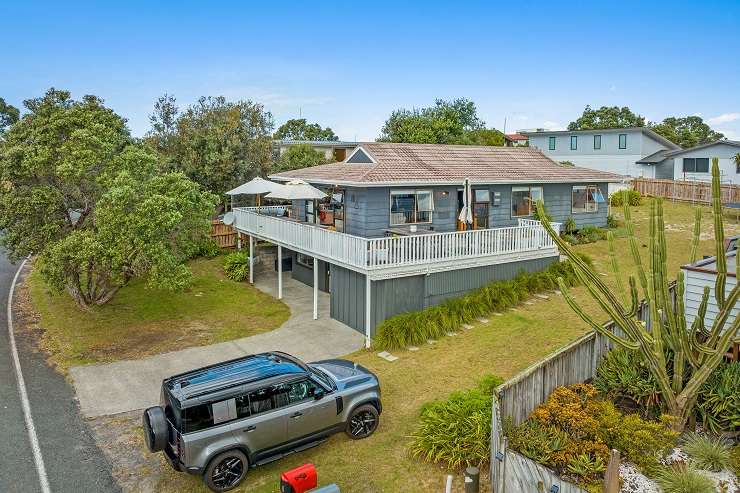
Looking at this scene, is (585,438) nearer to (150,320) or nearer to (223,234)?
(150,320)

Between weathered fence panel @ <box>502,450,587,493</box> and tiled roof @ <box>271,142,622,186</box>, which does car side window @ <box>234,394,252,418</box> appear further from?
tiled roof @ <box>271,142,622,186</box>

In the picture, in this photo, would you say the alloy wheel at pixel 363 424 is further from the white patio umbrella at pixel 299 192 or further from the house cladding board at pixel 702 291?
the white patio umbrella at pixel 299 192

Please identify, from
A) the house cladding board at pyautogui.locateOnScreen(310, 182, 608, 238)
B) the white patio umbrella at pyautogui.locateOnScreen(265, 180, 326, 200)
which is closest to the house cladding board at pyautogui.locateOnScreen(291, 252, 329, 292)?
the house cladding board at pyautogui.locateOnScreen(310, 182, 608, 238)

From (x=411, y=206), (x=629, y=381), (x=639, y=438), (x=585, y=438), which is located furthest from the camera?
(x=411, y=206)

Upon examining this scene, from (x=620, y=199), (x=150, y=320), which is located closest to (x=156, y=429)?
(x=150, y=320)

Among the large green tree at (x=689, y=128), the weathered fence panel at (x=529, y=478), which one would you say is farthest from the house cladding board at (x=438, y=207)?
the large green tree at (x=689, y=128)

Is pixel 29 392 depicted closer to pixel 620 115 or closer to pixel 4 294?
pixel 4 294
